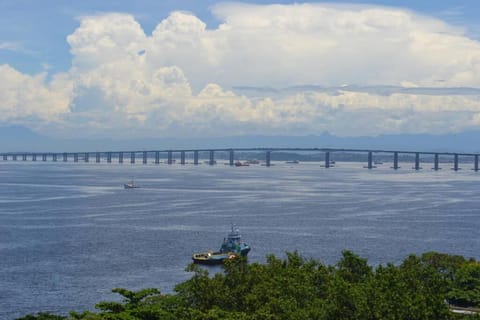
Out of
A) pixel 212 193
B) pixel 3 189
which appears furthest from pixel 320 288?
pixel 3 189

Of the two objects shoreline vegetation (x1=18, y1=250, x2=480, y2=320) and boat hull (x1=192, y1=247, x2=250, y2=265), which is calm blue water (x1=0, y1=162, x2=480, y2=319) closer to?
boat hull (x1=192, y1=247, x2=250, y2=265)

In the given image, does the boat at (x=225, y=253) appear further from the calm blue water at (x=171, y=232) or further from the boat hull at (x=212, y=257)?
the calm blue water at (x=171, y=232)

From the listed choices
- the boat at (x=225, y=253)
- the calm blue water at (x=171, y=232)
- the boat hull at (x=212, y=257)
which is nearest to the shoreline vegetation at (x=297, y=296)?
the calm blue water at (x=171, y=232)

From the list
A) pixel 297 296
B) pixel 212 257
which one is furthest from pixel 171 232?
pixel 297 296

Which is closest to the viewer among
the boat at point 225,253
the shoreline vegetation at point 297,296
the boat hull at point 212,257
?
the shoreline vegetation at point 297,296

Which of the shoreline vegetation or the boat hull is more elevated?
the shoreline vegetation

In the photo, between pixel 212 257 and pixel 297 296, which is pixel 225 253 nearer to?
pixel 212 257

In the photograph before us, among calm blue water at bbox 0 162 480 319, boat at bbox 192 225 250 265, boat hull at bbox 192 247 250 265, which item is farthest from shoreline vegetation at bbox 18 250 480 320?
boat at bbox 192 225 250 265
